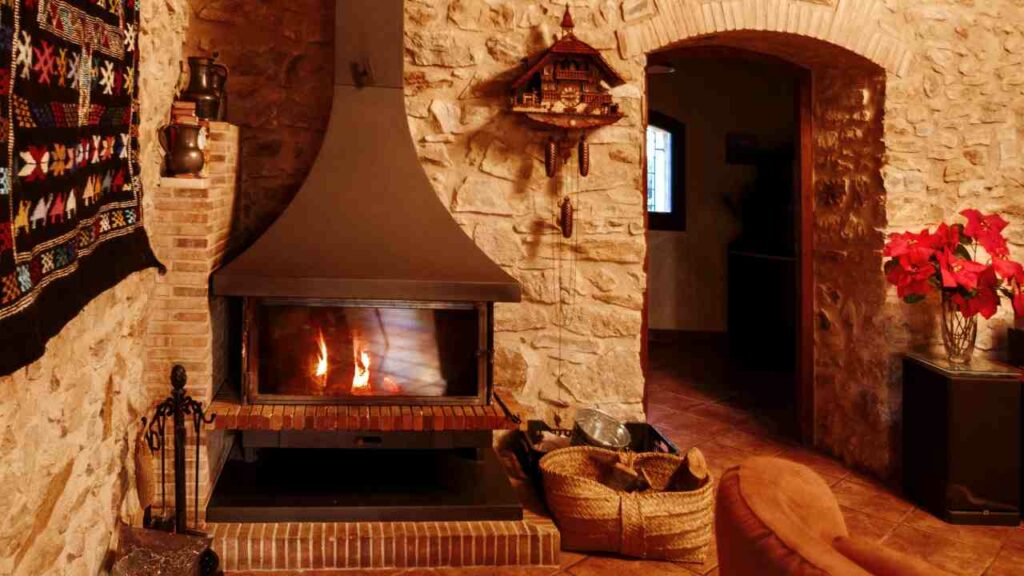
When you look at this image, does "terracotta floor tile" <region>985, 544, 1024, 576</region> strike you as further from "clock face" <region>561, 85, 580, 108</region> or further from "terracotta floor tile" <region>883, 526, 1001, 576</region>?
"clock face" <region>561, 85, 580, 108</region>

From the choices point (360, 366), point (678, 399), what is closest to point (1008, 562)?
point (678, 399)

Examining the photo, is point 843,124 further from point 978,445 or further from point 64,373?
point 64,373

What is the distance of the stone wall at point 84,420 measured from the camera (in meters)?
1.99

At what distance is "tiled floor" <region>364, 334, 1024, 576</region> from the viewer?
324 cm

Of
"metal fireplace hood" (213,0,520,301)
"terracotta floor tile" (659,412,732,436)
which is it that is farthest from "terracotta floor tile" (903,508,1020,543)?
"metal fireplace hood" (213,0,520,301)

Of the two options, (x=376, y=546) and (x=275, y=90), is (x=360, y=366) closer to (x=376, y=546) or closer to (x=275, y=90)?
(x=376, y=546)

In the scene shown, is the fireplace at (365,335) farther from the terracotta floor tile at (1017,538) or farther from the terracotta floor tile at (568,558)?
the terracotta floor tile at (1017,538)

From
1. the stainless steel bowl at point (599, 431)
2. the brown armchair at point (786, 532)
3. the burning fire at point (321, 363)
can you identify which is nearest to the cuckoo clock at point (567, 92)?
the stainless steel bowl at point (599, 431)

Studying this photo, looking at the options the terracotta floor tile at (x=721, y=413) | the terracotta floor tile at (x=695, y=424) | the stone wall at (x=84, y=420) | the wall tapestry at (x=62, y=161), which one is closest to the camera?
the wall tapestry at (x=62, y=161)

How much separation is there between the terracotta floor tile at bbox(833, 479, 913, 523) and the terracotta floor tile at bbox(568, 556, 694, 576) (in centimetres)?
117

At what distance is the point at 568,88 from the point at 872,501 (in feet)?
7.84

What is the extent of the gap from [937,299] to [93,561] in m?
3.83

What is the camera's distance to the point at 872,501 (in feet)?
13.0

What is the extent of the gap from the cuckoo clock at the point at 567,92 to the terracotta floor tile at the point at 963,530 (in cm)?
202
